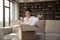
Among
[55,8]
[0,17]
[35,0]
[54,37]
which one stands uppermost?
[35,0]

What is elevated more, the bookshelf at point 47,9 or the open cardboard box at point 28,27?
the bookshelf at point 47,9

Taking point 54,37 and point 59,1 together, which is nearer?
point 54,37

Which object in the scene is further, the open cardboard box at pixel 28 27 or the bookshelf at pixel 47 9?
the bookshelf at pixel 47 9

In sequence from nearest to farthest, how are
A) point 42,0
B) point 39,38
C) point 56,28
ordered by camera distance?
point 39,38 < point 56,28 < point 42,0

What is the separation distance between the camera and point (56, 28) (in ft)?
10.8

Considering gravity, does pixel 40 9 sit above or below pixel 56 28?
above

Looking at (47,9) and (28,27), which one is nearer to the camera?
(28,27)

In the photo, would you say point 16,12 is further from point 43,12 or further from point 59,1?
point 59,1

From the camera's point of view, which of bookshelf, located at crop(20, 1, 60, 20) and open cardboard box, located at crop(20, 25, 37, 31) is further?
→ bookshelf, located at crop(20, 1, 60, 20)

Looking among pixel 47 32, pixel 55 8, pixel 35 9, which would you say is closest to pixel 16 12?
pixel 35 9

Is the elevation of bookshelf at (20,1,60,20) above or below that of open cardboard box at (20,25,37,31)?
above

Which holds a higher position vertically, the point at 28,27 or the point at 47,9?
the point at 47,9

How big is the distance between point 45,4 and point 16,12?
1.81 m

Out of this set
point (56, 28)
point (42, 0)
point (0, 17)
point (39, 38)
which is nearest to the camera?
point (39, 38)
